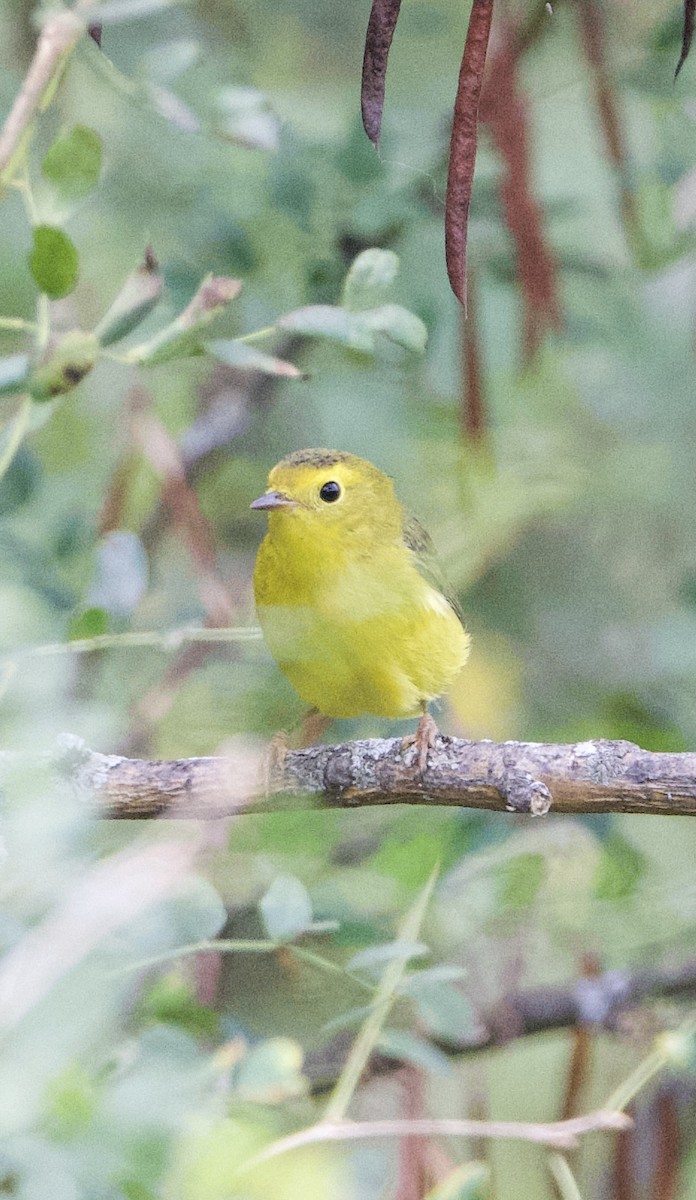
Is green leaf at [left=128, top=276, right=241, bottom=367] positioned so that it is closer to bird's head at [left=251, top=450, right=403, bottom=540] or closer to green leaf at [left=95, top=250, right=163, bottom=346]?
green leaf at [left=95, top=250, right=163, bottom=346]

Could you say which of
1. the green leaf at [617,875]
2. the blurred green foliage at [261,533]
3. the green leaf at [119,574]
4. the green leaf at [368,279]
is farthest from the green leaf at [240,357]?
the green leaf at [617,875]

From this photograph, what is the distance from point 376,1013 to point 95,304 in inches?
70.4

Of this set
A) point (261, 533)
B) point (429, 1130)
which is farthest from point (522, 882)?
point (261, 533)

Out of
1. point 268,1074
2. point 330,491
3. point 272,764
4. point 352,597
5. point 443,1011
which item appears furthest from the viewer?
point 330,491

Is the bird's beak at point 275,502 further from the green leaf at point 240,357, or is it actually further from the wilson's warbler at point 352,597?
the green leaf at point 240,357

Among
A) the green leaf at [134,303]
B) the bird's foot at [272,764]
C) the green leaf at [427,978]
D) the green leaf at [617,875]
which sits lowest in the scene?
the green leaf at [427,978]

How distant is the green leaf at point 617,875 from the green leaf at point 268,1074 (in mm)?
864

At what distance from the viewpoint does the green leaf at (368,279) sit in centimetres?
148

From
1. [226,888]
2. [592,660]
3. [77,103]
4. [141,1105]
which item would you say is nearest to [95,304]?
[77,103]

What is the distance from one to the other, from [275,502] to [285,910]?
2.59 feet

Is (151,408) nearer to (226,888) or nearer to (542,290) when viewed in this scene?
(542,290)

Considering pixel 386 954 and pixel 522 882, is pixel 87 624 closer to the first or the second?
pixel 386 954

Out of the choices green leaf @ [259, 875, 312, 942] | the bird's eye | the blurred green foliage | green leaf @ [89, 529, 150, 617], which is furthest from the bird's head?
green leaf @ [259, 875, 312, 942]

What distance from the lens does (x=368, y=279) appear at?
148 cm
